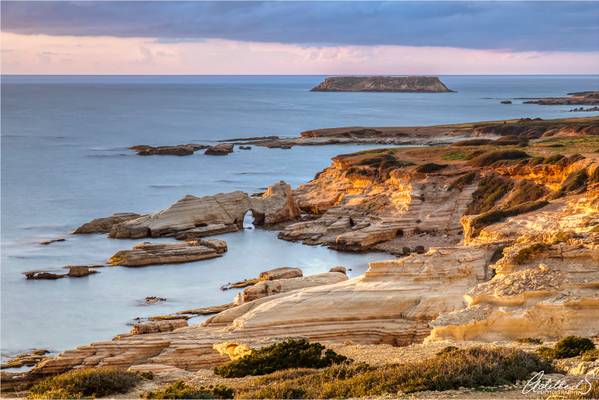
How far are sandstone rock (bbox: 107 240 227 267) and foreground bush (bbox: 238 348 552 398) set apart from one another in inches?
1294

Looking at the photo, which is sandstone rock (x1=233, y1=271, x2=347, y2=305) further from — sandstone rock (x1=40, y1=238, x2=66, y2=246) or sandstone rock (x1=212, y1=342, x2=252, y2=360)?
sandstone rock (x1=40, y1=238, x2=66, y2=246)

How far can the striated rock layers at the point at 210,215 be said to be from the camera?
60.5 metres

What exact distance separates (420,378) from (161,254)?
35.8 metres

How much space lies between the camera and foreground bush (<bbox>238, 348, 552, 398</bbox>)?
18141 millimetres

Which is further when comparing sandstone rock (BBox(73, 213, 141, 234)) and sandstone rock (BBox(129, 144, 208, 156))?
sandstone rock (BBox(129, 144, 208, 156))

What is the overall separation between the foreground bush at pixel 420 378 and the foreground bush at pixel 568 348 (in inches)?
Result: 102

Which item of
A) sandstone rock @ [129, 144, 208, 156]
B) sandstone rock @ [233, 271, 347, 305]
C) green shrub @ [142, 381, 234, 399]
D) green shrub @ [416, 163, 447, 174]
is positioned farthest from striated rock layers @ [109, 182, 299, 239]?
sandstone rock @ [129, 144, 208, 156]

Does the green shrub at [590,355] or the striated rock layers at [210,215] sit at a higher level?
the striated rock layers at [210,215]

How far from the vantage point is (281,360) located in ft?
78.0

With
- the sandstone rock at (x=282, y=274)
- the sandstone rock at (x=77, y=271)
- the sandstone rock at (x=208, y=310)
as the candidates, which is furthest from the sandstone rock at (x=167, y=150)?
the sandstone rock at (x=208, y=310)

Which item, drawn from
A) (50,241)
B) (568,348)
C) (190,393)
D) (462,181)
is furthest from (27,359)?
(462,181)

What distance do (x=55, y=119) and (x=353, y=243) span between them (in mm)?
140769

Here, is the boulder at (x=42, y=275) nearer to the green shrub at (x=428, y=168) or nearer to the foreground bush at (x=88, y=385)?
the green shrub at (x=428, y=168)
